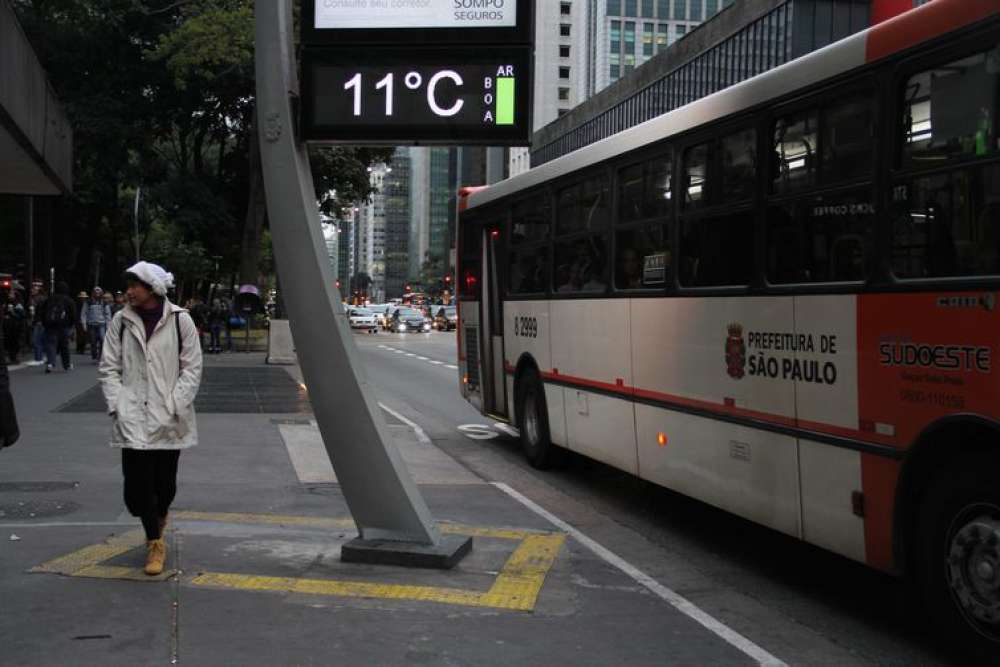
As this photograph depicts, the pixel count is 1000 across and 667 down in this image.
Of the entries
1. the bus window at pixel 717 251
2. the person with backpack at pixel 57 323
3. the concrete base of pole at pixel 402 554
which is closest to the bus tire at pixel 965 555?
the bus window at pixel 717 251

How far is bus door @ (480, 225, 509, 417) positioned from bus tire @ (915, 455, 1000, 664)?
7.33m

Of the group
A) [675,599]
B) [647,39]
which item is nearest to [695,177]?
[675,599]

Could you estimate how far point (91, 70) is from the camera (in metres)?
34.6

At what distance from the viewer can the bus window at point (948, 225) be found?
4664 mm

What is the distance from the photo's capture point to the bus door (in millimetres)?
12141

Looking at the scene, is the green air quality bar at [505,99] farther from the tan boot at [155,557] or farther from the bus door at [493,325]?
the bus door at [493,325]

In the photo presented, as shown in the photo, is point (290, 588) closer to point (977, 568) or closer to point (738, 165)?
point (977, 568)

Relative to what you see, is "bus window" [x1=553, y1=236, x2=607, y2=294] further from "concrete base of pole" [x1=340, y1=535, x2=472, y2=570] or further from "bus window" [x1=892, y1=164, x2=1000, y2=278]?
"bus window" [x1=892, y1=164, x2=1000, y2=278]

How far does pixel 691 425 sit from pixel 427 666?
10.6 ft

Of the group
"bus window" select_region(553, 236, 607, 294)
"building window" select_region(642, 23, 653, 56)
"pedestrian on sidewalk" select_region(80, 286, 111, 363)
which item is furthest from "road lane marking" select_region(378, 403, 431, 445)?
"building window" select_region(642, 23, 653, 56)

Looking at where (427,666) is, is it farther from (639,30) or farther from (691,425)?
(639,30)

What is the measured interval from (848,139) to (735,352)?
1.61 metres

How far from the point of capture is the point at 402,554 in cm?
644

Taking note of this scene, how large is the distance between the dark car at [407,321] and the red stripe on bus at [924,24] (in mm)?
57746
